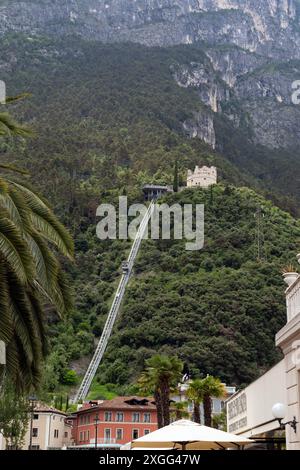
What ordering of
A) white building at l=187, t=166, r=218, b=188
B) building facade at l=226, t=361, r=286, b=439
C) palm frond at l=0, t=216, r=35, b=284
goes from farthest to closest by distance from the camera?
white building at l=187, t=166, r=218, b=188, building facade at l=226, t=361, r=286, b=439, palm frond at l=0, t=216, r=35, b=284

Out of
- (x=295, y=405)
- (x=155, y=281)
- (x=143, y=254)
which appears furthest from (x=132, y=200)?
(x=295, y=405)

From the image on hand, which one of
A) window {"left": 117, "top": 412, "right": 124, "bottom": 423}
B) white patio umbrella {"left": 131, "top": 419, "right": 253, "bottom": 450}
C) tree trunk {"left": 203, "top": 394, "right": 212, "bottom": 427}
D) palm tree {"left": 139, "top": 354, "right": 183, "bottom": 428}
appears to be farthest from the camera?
window {"left": 117, "top": 412, "right": 124, "bottom": 423}

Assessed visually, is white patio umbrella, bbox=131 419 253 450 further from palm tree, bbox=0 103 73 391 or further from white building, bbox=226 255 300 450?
palm tree, bbox=0 103 73 391

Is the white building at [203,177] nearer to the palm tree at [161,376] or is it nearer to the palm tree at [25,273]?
the palm tree at [161,376]

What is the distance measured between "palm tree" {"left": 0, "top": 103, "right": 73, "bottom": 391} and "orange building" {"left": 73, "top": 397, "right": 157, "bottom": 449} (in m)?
63.1

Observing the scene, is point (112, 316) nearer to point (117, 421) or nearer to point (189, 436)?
point (117, 421)

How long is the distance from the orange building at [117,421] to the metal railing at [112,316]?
552 inches

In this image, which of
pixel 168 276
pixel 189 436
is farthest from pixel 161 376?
pixel 168 276

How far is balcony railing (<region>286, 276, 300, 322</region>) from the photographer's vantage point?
45.5ft

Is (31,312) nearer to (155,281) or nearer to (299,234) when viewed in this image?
(155,281)

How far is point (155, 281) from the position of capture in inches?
4584

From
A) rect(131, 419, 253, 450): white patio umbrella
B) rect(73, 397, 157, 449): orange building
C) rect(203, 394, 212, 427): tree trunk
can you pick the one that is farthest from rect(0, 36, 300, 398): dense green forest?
rect(131, 419, 253, 450): white patio umbrella
